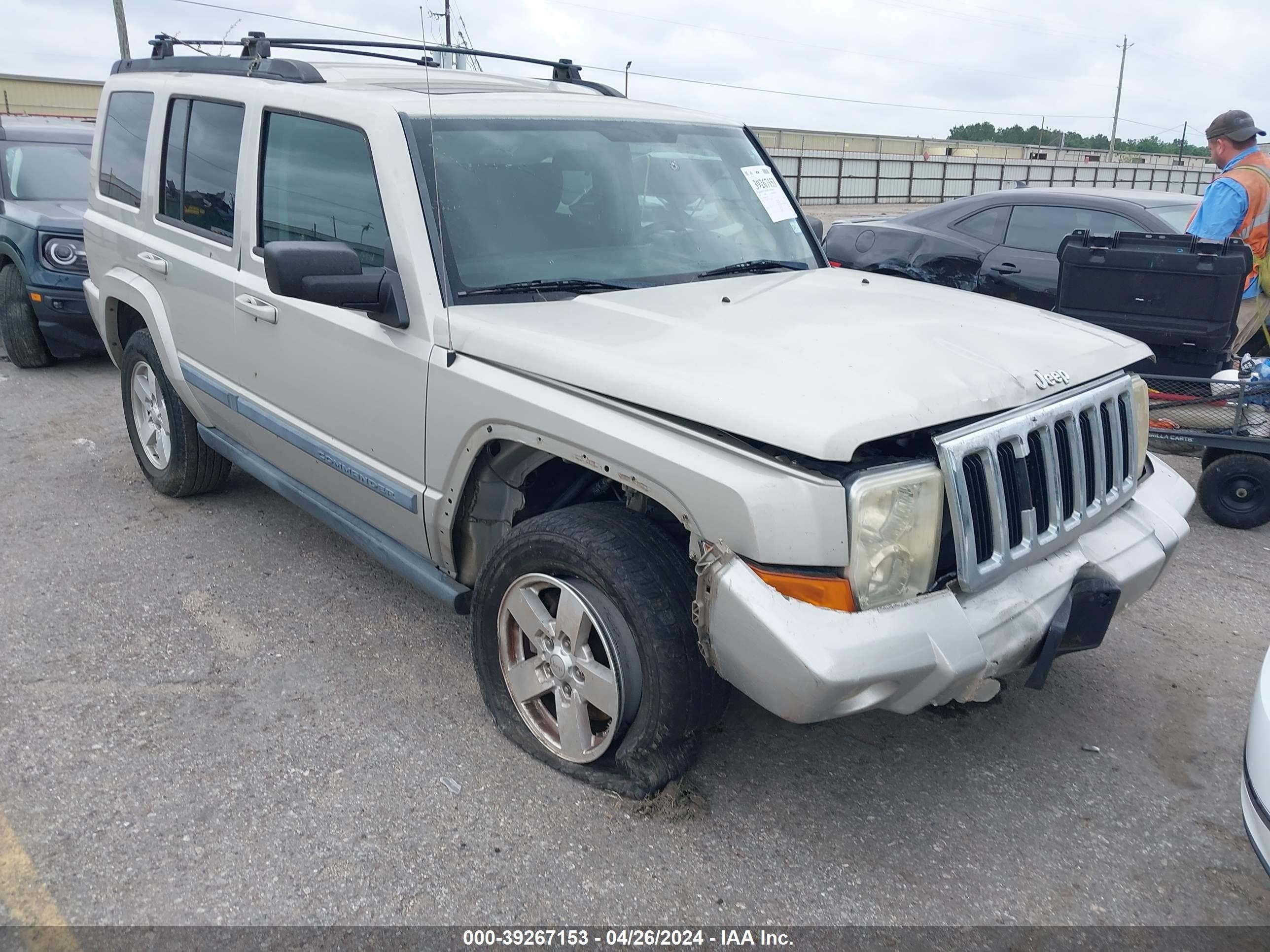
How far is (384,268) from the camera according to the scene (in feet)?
10.4

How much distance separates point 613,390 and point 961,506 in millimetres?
898

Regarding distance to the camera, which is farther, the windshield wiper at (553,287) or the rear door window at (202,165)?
the rear door window at (202,165)

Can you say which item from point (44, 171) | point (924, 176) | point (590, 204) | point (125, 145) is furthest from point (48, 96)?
point (590, 204)

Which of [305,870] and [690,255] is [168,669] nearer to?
[305,870]

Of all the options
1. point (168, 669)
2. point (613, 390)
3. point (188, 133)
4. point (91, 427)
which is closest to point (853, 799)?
point (613, 390)

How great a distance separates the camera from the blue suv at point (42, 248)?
25.1 ft

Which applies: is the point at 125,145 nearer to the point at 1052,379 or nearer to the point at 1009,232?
the point at 1052,379

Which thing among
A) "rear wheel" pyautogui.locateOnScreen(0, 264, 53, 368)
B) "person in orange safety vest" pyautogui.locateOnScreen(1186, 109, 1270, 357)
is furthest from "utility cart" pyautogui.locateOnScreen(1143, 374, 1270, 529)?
"rear wheel" pyautogui.locateOnScreen(0, 264, 53, 368)

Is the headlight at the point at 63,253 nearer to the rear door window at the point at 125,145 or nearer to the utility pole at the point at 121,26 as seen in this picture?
the rear door window at the point at 125,145

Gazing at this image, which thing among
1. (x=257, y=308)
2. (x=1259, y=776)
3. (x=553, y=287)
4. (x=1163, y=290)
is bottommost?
(x=1259, y=776)

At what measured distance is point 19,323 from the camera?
7.92 metres

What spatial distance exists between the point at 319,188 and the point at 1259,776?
3.27 metres

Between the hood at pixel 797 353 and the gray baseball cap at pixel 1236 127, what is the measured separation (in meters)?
3.60

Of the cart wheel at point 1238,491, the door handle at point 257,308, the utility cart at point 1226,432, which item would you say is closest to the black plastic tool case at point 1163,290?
the utility cart at point 1226,432
